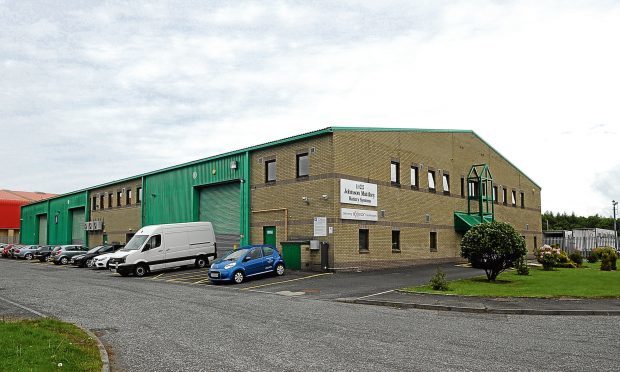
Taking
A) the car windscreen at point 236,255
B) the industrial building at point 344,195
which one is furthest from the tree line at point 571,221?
the car windscreen at point 236,255

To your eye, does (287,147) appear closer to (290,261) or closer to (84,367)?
(290,261)

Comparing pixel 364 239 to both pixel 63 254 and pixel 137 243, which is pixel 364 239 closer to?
pixel 137 243

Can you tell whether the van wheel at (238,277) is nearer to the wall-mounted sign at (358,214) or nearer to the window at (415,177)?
the wall-mounted sign at (358,214)

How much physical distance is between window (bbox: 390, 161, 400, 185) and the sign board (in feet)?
20.0

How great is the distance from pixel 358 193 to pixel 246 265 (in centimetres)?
772

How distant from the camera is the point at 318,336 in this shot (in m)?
9.87

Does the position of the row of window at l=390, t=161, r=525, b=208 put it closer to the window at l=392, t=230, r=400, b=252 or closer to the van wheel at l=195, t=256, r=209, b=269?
the window at l=392, t=230, r=400, b=252

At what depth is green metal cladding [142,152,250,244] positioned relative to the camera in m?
30.8

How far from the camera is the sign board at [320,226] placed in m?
25.5

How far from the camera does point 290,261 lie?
2608cm

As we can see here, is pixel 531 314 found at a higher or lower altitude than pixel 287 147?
lower

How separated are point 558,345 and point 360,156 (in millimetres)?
18682

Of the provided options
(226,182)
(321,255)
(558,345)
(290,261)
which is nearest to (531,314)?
(558,345)

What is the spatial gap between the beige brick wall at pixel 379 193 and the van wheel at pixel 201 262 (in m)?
2.98
